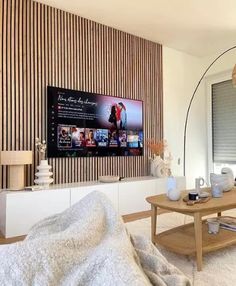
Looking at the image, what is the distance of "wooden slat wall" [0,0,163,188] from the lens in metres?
3.31

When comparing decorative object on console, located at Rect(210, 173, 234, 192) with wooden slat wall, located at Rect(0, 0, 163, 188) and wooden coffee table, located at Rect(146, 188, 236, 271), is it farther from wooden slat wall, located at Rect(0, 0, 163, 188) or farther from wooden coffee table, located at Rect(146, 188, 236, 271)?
wooden slat wall, located at Rect(0, 0, 163, 188)

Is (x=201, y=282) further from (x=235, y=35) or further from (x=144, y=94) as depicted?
(x=235, y=35)

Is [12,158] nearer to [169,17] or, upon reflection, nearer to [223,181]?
[223,181]

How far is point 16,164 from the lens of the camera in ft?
9.85

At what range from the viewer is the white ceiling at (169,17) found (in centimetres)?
353

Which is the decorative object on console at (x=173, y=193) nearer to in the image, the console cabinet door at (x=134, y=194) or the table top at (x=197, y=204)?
the table top at (x=197, y=204)

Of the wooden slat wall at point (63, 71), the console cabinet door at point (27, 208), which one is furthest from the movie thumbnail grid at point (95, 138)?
the console cabinet door at point (27, 208)

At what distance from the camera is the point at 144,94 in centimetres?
461

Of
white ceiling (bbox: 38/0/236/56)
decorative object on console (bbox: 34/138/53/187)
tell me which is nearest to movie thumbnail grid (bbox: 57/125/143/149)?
decorative object on console (bbox: 34/138/53/187)

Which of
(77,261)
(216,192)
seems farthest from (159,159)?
(77,261)

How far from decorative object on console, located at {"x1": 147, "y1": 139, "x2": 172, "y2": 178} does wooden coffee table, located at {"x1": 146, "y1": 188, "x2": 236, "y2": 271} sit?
1673 millimetres

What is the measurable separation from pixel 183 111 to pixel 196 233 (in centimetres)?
352

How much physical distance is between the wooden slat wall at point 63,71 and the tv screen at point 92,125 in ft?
0.37

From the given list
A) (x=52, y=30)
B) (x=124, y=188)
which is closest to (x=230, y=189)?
(x=124, y=188)
